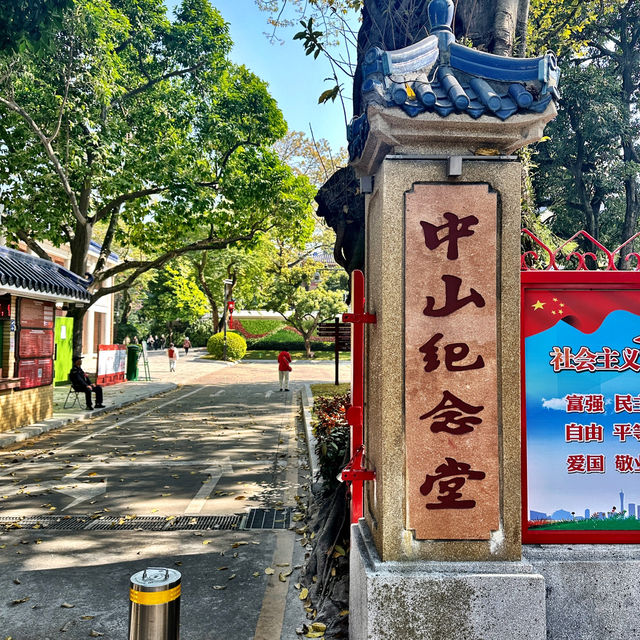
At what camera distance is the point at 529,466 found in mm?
3506

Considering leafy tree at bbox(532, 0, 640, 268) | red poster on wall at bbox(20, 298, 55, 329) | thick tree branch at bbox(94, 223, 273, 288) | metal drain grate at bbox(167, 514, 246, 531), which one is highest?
leafy tree at bbox(532, 0, 640, 268)

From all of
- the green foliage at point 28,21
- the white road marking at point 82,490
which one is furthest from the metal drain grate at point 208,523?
the green foliage at point 28,21

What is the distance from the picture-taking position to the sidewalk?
11.7m

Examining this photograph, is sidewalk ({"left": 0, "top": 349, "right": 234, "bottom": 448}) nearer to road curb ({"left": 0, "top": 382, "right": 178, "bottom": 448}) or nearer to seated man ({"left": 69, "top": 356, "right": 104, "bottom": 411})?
road curb ({"left": 0, "top": 382, "right": 178, "bottom": 448})

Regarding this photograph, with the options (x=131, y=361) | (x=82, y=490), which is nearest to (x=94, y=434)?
(x=82, y=490)

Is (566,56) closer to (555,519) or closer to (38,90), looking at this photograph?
(38,90)

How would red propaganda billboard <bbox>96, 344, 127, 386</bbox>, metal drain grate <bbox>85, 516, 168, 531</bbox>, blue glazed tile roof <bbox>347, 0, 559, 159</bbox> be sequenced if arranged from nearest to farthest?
blue glazed tile roof <bbox>347, 0, 559, 159</bbox> → metal drain grate <bbox>85, 516, 168, 531</bbox> → red propaganda billboard <bbox>96, 344, 127, 386</bbox>

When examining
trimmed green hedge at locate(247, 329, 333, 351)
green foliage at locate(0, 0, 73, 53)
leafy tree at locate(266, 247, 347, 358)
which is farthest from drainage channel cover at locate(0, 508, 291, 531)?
trimmed green hedge at locate(247, 329, 333, 351)

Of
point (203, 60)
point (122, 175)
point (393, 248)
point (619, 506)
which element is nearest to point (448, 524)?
point (619, 506)

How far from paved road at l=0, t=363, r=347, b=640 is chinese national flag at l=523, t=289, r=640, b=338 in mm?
2783

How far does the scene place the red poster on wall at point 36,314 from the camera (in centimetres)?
1236

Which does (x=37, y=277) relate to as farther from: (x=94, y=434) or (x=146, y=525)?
(x=146, y=525)

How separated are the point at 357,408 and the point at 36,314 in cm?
1148

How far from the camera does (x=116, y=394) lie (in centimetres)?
1844
